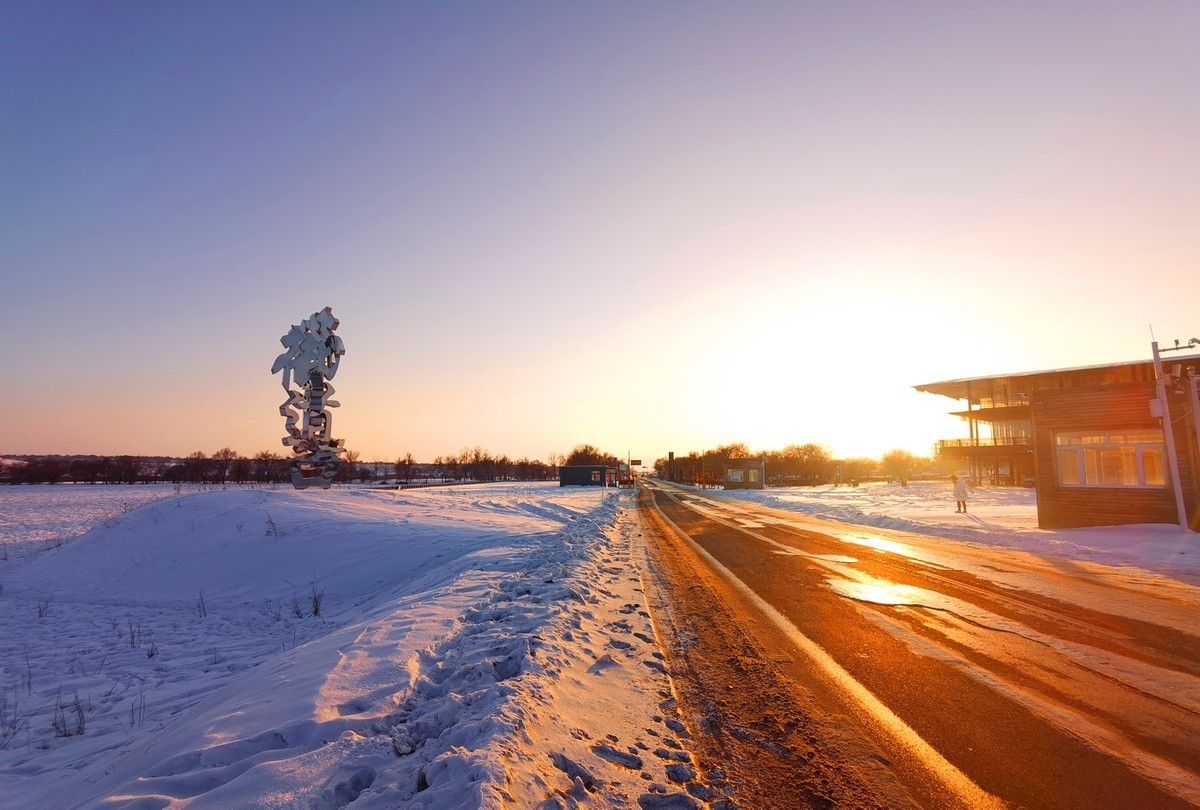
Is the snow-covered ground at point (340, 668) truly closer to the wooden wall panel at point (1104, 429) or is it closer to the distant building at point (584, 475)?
the wooden wall panel at point (1104, 429)

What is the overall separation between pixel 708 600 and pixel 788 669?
3.32 metres

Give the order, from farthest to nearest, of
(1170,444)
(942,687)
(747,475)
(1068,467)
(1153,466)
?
(747,475)
(1068,467)
(1153,466)
(1170,444)
(942,687)

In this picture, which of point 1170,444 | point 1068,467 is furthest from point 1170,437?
point 1068,467

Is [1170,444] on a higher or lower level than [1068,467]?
higher

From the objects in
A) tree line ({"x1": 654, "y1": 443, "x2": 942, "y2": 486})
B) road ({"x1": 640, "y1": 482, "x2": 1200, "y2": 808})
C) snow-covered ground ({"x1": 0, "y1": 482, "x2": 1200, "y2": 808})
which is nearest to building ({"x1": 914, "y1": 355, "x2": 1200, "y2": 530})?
snow-covered ground ({"x1": 0, "y1": 482, "x2": 1200, "y2": 808})

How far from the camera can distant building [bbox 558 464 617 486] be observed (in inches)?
3105

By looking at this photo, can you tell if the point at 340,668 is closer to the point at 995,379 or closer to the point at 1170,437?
the point at 1170,437

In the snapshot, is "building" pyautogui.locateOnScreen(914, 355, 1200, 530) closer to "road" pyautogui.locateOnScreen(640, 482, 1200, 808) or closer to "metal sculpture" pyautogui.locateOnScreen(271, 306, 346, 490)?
"road" pyautogui.locateOnScreen(640, 482, 1200, 808)

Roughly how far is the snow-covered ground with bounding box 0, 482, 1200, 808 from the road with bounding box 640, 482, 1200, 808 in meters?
0.68

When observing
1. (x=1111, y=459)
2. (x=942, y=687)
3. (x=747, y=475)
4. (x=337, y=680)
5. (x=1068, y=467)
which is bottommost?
(x=747, y=475)

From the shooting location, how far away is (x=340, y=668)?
5.27 m

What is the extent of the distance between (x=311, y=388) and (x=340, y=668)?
26.1m

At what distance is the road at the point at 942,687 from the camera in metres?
3.52

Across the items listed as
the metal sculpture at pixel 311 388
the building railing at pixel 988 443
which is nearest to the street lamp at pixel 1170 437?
the building railing at pixel 988 443
